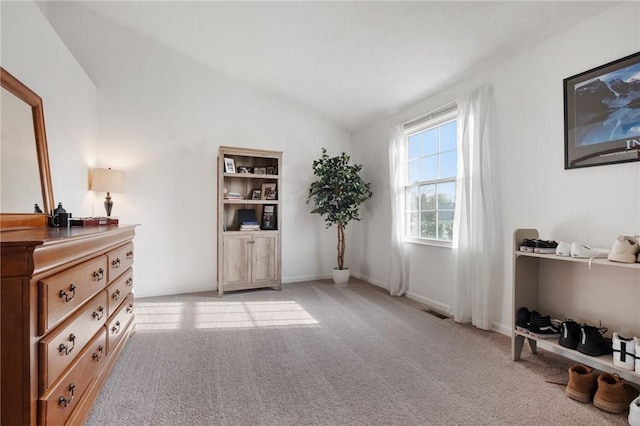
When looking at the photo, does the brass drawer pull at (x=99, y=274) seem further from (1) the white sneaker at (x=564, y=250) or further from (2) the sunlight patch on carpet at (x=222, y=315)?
(1) the white sneaker at (x=564, y=250)

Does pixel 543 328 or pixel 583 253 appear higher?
pixel 583 253

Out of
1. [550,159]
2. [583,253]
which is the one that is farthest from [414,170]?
[583,253]

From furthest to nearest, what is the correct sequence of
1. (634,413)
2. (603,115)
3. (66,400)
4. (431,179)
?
(431,179)
(603,115)
(634,413)
(66,400)

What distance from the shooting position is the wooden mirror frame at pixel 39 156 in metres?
1.95

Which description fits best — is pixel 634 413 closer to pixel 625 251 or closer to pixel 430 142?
pixel 625 251

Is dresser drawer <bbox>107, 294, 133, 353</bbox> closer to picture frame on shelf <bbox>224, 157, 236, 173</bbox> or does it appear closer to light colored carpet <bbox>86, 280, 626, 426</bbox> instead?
light colored carpet <bbox>86, 280, 626, 426</bbox>

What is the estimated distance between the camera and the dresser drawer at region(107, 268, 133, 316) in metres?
2.06

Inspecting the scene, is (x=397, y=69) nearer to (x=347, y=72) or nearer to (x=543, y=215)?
(x=347, y=72)

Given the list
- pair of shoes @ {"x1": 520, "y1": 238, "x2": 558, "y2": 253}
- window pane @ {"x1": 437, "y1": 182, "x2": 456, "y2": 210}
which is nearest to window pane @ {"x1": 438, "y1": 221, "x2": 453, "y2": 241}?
window pane @ {"x1": 437, "y1": 182, "x2": 456, "y2": 210}

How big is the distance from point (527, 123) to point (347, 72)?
1967 millimetres

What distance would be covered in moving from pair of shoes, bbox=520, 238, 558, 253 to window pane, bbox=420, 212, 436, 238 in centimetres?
148

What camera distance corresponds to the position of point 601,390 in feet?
5.74

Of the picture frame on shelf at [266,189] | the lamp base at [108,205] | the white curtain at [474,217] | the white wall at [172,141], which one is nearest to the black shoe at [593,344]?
the white curtain at [474,217]

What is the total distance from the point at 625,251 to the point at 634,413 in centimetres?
82
